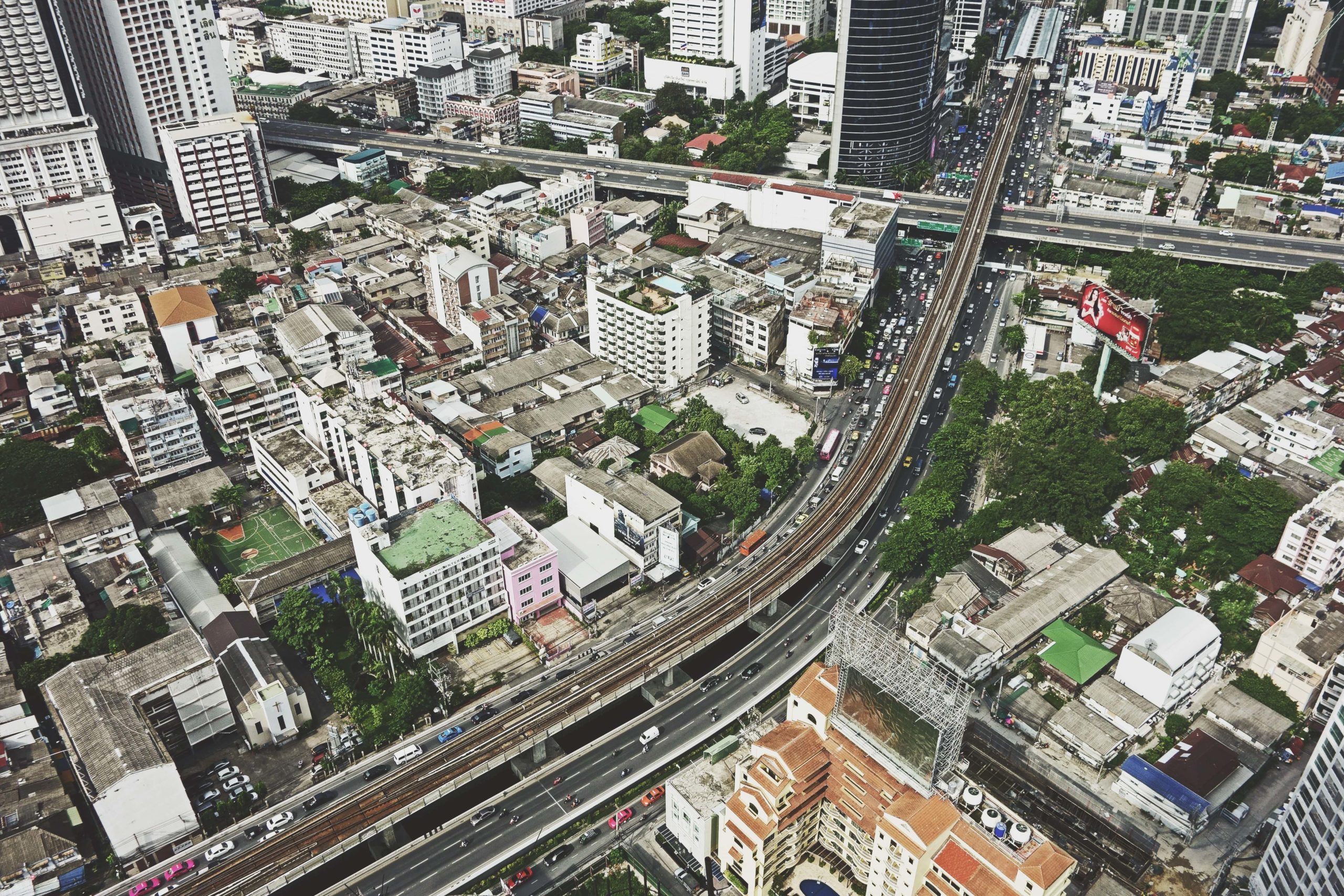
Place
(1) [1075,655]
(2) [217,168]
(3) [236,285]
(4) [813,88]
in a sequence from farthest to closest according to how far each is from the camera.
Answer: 1. (4) [813,88]
2. (2) [217,168]
3. (3) [236,285]
4. (1) [1075,655]

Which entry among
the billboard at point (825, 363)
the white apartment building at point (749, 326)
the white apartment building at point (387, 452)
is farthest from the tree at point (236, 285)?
the billboard at point (825, 363)

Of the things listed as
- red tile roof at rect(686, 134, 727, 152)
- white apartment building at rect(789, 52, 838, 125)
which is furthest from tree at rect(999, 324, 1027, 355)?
white apartment building at rect(789, 52, 838, 125)

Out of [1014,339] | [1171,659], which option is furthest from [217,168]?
[1171,659]

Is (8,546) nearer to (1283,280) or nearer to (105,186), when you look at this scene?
(105,186)

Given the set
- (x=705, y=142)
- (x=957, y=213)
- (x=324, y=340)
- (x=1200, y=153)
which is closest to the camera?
(x=324, y=340)

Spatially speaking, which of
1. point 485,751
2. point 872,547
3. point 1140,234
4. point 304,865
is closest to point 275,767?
point 304,865

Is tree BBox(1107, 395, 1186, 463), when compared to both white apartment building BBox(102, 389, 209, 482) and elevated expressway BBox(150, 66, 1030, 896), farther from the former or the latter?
white apartment building BBox(102, 389, 209, 482)

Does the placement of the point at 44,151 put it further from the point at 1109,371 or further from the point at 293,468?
the point at 1109,371
